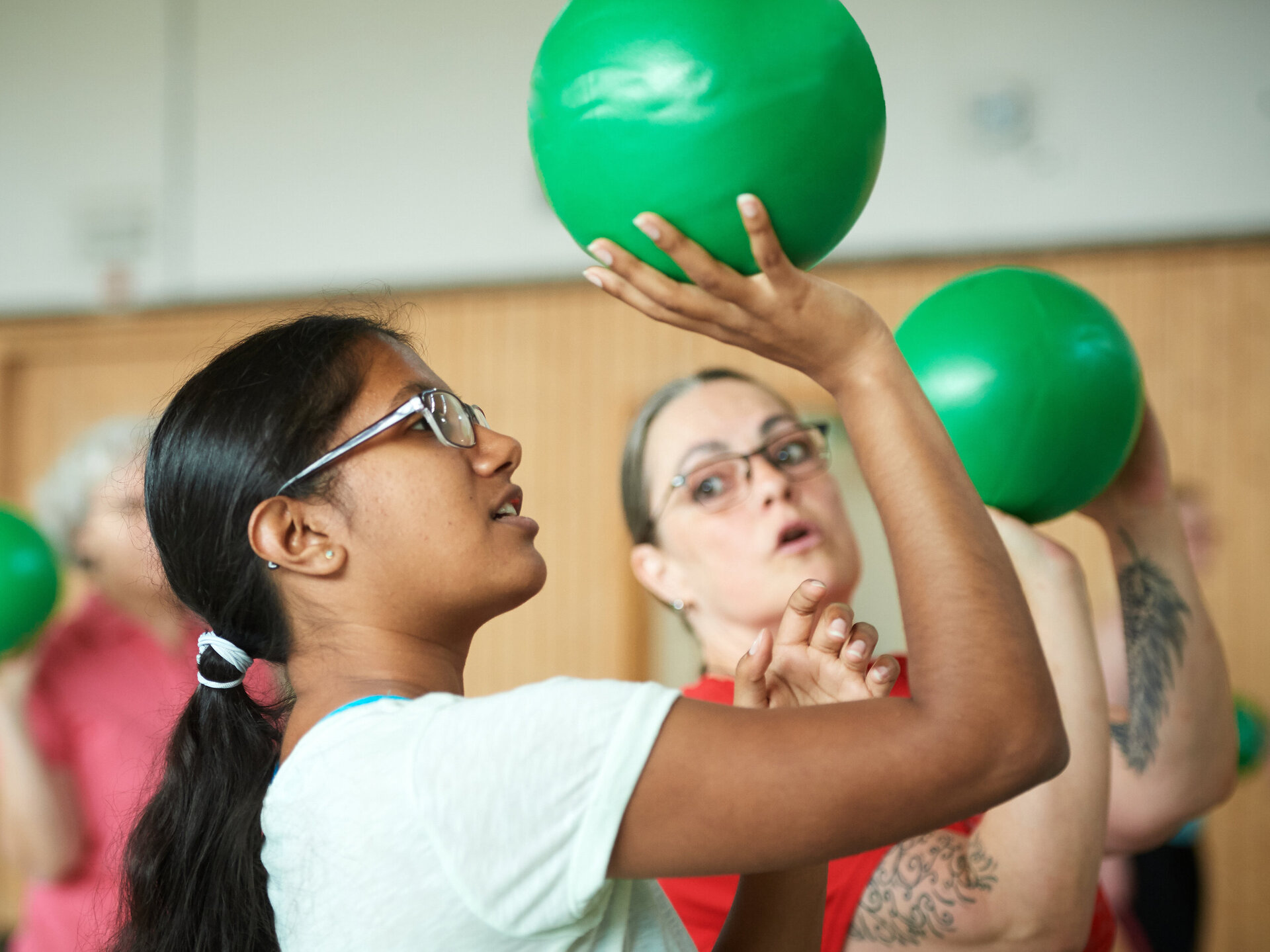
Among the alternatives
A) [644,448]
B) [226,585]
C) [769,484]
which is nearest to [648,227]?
[226,585]

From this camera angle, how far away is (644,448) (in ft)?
5.26

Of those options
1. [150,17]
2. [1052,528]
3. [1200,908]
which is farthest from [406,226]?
[1200,908]

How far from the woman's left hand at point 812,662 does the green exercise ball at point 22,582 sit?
1.86 metres

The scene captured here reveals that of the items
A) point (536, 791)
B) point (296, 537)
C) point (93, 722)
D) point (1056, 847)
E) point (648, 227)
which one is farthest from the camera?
point (93, 722)

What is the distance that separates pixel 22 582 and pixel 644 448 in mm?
1433

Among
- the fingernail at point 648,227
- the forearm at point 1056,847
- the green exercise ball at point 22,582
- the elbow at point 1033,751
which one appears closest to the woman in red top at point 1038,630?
the forearm at point 1056,847

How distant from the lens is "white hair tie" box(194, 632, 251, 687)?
958mm

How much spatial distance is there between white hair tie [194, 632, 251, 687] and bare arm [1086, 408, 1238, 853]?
41.7 inches

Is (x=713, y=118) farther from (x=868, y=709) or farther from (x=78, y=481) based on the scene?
(x=78, y=481)

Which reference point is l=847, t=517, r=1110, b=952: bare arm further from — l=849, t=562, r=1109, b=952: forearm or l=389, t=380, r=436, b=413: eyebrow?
l=389, t=380, r=436, b=413: eyebrow

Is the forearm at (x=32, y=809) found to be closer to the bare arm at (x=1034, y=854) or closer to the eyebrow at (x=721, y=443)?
the eyebrow at (x=721, y=443)

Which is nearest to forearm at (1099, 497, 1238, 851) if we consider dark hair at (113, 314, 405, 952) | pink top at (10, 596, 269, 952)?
dark hair at (113, 314, 405, 952)

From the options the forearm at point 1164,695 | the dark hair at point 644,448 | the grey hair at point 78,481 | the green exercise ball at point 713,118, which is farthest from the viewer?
the grey hair at point 78,481

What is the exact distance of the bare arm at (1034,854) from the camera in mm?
1082
